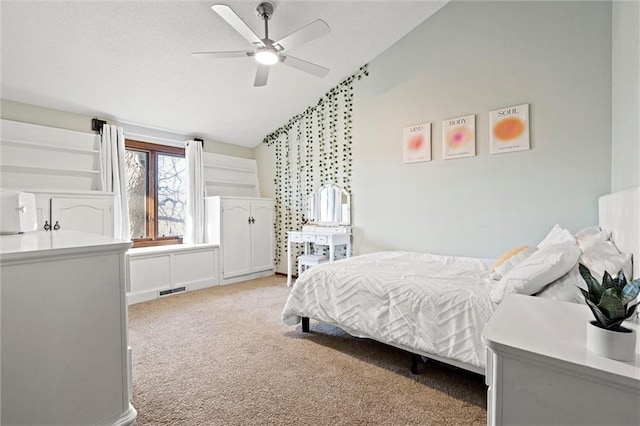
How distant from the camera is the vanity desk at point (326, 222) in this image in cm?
398

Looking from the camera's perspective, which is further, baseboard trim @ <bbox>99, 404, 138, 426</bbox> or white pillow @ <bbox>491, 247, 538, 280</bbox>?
white pillow @ <bbox>491, 247, 538, 280</bbox>

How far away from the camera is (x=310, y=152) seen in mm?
4535

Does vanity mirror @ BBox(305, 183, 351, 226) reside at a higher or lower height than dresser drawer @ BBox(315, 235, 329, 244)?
higher

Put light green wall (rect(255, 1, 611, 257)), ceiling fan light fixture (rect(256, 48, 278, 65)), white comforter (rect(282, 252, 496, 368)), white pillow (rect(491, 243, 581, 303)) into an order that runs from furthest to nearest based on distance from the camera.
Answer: light green wall (rect(255, 1, 611, 257))
ceiling fan light fixture (rect(256, 48, 278, 65))
white comforter (rect(282, 252, 496, 368))
white pillow (rect(491, 243, 581, 303))

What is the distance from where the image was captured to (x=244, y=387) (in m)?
1.87

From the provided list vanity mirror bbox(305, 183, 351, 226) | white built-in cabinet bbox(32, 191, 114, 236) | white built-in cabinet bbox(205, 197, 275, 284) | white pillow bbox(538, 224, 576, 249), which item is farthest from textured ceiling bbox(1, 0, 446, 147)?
white pillow bbox(538, 224, 576, 249)

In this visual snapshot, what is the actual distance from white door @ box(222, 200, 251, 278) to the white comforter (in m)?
2.14

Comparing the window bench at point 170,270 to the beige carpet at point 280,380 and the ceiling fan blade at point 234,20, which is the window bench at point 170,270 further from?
the ceiling fan blade at point 234,20

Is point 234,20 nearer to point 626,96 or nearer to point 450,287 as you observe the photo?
point 450,287

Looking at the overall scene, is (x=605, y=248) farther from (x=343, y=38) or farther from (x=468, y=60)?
(x=343, y=38)

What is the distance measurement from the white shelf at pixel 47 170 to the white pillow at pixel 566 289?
428 cm

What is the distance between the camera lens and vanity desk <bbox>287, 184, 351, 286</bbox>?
3.98m

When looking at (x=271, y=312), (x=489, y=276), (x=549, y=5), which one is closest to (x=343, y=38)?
(x=549, y=5)

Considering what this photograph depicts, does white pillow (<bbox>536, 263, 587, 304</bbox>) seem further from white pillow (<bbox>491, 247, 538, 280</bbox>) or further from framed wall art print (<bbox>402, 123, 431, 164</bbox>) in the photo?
framed wall art print (<bbox>402, 123, 431, 164</bbox>)
